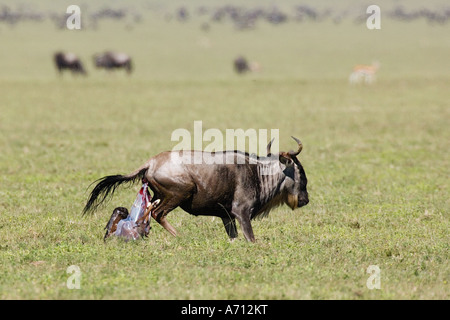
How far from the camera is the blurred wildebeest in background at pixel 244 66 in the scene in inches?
1991

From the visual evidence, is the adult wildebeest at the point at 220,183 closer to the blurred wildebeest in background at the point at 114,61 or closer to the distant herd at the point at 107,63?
the distant herd at the point at 107,63

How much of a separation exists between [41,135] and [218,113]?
8.52m

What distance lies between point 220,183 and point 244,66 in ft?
138

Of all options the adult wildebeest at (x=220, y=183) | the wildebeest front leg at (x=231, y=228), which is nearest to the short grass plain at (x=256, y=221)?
the wildebeest front leg at (x=231, y=228)

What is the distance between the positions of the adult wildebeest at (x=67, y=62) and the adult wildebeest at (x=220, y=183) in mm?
39635

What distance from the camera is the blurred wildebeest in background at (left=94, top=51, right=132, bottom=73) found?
165ft

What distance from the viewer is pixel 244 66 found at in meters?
51.5

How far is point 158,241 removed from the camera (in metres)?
9.68

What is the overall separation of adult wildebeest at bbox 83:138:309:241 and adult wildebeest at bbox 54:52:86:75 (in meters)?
39.6

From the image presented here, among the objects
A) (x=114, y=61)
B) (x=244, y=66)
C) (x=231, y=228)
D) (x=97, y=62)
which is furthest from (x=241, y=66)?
(x=231, y=228)

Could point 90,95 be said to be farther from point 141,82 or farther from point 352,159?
point 352,159

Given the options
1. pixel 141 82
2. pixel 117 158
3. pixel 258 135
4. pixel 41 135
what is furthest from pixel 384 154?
pixel 141 82

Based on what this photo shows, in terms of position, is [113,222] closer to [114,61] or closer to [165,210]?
[165,210]

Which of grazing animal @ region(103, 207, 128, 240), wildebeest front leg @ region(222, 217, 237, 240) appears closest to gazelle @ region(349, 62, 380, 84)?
wildebeest front leg @ region(222, 217, 237, 240)
